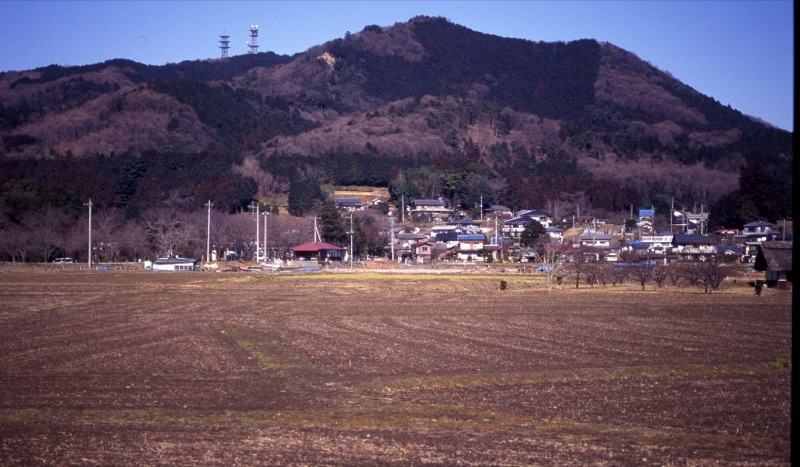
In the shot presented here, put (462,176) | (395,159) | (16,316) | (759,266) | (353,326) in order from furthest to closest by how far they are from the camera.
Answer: (395,159) < (462,176) < (759,266) < (16,316) < (353,326)

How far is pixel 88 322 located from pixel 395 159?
268ft

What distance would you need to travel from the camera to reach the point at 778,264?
114ft

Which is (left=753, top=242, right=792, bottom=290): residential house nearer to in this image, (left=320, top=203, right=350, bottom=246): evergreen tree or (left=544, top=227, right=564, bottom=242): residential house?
(left=544, top=227, right=564, bottom=242): residential house

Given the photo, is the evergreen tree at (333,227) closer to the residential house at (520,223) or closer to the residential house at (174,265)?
the residential house at (520,223)

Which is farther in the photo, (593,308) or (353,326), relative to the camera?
(593,308)

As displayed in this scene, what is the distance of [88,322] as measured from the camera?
20.4 meters

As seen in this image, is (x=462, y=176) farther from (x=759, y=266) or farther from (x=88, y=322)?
(x=88, y=322)

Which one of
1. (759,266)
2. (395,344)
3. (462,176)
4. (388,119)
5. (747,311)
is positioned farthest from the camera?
(388,119)

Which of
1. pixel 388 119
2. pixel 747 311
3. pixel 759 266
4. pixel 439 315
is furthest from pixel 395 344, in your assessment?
pixel 388 119

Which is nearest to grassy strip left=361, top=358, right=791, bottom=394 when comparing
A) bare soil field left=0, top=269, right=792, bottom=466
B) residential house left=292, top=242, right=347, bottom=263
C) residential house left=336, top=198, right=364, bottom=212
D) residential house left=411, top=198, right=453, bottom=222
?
bare soil field left=0, top=269, right=792, bottom=466

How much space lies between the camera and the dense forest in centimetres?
7750

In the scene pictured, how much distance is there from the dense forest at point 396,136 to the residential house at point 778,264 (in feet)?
84.4

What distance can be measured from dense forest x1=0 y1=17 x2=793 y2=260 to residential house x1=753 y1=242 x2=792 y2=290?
84.4 ft

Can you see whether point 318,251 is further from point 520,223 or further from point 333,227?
point 520,223
